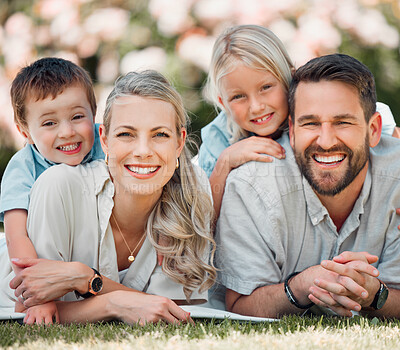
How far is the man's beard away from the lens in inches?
133

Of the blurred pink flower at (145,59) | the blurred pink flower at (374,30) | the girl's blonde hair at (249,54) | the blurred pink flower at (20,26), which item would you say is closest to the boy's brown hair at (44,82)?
the girl's blonde hair at (249,54)

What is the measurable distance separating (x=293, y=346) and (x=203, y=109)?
198 inches

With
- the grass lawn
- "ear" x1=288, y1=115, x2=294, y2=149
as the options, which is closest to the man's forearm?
the grass lawn

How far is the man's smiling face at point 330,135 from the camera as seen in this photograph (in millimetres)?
3348

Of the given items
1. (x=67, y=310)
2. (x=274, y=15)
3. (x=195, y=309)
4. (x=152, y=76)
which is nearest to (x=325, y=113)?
(x=152, y=76)

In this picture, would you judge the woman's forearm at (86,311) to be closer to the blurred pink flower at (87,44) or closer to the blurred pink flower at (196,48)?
the blurred pink flower at (196,48)

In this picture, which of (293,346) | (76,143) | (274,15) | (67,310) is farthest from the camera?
→ (274,15)

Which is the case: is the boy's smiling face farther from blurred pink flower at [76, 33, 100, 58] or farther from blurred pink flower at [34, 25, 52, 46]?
blurred pink flower at [34, 25, 52, 46]

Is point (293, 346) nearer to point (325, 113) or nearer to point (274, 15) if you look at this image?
point (325, 113)

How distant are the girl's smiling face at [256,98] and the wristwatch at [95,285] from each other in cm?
135

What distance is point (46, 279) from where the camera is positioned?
300cm

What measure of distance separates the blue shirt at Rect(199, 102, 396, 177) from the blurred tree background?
7.91 ft

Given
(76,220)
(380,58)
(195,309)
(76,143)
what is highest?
(380,58)

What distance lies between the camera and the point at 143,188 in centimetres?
330
